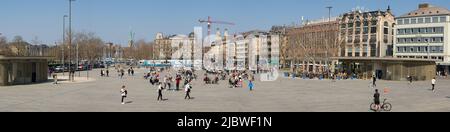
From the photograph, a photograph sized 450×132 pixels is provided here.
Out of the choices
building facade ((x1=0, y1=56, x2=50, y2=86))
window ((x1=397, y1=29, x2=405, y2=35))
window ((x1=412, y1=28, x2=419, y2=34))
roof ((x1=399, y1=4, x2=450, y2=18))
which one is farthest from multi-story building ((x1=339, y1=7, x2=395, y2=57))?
building facade ((x1=0, y1=56, x2=50, y2=86))

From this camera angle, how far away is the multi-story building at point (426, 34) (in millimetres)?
92438

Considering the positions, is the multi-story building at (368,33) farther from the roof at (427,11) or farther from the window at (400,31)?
the roof at (427,11)

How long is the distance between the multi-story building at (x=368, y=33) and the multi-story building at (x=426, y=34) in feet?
23.1

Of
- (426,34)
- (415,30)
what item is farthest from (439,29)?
(415,30)

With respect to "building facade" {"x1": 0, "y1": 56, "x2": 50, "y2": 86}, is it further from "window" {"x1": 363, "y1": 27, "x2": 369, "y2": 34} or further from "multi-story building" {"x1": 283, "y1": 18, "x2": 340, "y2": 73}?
"window" {"x1": 363, "y1": 27, "x2": 369, "y2": 34}

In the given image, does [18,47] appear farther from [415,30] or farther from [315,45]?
[415,30]

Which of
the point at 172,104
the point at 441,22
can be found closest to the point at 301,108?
the point at 172,104

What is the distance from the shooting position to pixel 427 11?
9494 cm

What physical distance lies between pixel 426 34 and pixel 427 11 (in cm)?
492

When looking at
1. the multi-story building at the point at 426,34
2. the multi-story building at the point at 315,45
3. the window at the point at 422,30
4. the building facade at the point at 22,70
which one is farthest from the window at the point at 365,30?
the building facade at the point at 22,70

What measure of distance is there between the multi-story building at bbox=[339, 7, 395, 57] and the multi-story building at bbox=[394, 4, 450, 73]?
704 cm
